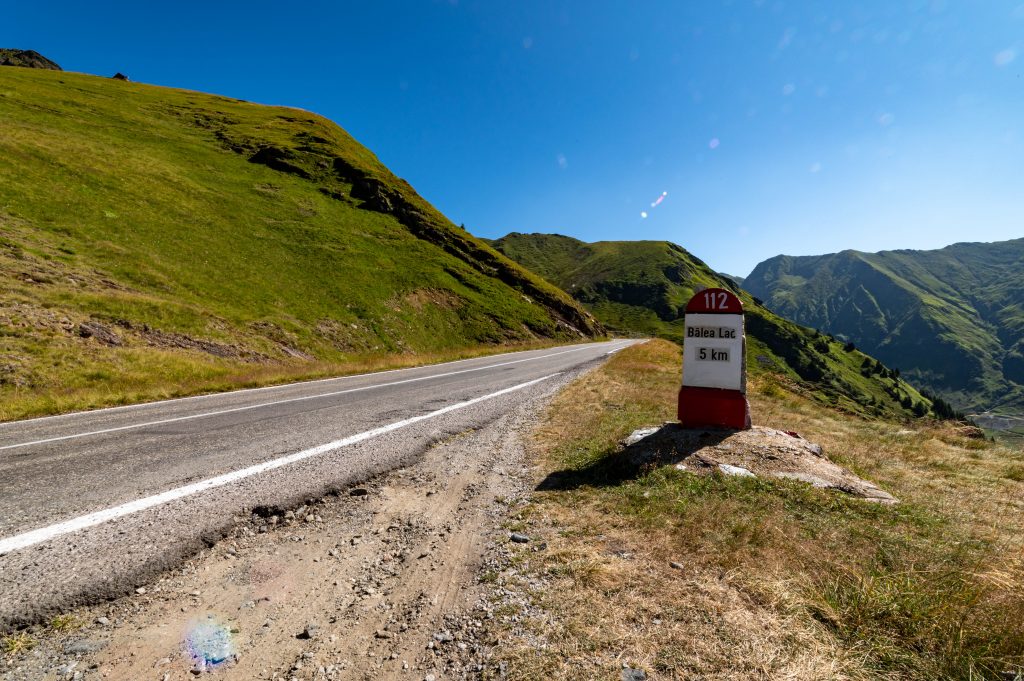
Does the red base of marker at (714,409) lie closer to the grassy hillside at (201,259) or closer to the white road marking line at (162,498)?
the white road marking line at (162,498)

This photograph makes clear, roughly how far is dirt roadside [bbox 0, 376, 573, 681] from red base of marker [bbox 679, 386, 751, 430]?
3.82 m

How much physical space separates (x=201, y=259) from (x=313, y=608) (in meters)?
31.1

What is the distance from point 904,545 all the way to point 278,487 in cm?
639

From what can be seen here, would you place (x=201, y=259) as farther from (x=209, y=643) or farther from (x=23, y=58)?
(x=23, y=58)

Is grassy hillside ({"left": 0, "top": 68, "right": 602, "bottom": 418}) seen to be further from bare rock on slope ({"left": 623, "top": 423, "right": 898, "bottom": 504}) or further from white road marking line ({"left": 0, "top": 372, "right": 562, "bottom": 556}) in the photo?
bare rock on slope ({"left": 623, "top": 423, "right": 898, "bottom": 504})

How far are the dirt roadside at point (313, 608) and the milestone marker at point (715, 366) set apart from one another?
12.9ft

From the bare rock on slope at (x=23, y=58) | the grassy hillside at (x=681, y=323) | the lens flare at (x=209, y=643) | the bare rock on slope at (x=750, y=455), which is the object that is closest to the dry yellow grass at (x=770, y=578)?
the bare rock on slope at (x=750, y=455)

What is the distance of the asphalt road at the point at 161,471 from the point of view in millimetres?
3281

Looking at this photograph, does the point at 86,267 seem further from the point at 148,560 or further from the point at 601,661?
the point at 601,661

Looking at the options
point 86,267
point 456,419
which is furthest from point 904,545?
point 86,267

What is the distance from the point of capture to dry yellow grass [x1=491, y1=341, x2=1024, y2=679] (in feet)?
7.77

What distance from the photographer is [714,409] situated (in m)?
6.80

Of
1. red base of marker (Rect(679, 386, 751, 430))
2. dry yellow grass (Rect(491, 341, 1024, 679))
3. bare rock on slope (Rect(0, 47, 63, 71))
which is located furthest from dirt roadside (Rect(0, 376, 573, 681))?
bare rock on slope (Rect(0, 47, 63, 71))

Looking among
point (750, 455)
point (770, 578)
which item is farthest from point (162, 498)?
point (750, 455)
